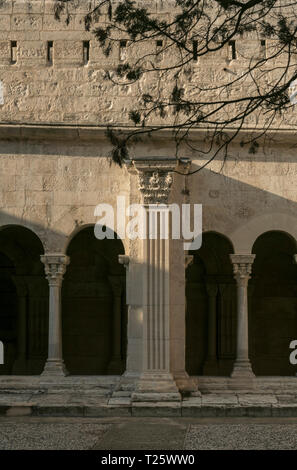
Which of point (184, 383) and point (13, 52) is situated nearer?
point (184, 383)

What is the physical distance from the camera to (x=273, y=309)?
66.9ft

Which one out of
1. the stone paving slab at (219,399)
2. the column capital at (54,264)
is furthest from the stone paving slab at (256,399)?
the column capital at (54,264)

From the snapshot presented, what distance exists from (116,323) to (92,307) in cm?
75

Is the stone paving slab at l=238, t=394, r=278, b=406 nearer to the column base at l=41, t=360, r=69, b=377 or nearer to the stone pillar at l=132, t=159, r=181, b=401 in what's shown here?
the stone pillar at l=132, t=159, r=181, b=401

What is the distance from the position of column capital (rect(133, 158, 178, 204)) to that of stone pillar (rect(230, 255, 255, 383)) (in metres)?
1.64

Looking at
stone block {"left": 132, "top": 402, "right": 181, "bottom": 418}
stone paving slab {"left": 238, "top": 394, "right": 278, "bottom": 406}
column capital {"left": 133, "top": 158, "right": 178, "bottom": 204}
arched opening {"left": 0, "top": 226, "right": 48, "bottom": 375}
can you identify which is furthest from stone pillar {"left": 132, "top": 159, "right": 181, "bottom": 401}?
arched opening {"left": 0, "top": 226, "right": 48, "bottom": 375}

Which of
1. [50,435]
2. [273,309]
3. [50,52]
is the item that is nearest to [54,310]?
[50,435]

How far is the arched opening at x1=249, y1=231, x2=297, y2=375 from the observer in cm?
2008

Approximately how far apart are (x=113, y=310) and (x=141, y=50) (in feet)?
21.9

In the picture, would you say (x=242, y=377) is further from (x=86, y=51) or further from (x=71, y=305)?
(x=71, y=305)

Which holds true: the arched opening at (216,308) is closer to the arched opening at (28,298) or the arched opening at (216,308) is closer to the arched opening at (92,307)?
the arched opening at (92,307)

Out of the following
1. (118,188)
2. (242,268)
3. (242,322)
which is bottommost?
(242,322)
